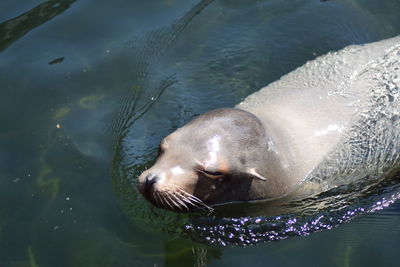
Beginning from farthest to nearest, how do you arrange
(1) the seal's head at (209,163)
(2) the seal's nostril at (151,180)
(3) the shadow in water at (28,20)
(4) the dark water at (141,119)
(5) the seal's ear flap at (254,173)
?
(3) the shadow in water at (28,20)
(4) the dark water at (141,119)
(5) the seal's ear flap at (254,173)
(1) the seal's head at (209,163)
(2) the seal's nostril at (151,180)

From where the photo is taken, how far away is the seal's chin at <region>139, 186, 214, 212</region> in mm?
5660

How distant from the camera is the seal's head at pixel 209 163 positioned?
18.7 feet

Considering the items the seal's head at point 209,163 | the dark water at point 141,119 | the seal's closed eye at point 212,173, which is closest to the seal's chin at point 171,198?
the seal's head at point 209,163

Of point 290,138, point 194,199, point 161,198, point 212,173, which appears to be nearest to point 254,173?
point 212,173

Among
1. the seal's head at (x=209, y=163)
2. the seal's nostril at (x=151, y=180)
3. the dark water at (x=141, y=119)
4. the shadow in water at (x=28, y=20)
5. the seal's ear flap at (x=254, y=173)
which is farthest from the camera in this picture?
the shadow in water at (x=28, y=20)

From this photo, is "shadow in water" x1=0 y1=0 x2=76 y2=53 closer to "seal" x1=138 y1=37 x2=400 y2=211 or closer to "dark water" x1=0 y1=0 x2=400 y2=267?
"dark water" x1=0 y1=0 x2=400 y2=267

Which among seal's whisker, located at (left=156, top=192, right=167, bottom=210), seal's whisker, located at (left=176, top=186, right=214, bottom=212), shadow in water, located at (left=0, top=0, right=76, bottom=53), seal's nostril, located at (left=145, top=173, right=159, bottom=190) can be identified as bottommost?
seal's whisker, located at (left=176, top=186, right=214, bottom=212)

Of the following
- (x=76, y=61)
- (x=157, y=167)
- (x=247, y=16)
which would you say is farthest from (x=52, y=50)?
(x=157, y=167)

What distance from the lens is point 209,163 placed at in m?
5.74

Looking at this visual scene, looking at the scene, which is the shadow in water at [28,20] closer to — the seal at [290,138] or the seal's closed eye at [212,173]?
the seal at [290,138]

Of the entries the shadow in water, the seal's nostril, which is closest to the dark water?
the shadow in water

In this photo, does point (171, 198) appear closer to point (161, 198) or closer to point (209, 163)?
point (161, 198)

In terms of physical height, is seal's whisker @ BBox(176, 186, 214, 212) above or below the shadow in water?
below

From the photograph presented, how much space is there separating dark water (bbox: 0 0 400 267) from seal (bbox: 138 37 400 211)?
0.31 metres
